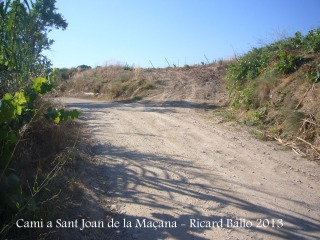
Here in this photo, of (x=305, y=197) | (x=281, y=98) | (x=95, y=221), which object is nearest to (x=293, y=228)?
(x=305, y=197)

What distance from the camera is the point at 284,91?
324 inches

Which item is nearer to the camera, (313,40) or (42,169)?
(42,169)

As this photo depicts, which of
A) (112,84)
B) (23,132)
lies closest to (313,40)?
(23,132)

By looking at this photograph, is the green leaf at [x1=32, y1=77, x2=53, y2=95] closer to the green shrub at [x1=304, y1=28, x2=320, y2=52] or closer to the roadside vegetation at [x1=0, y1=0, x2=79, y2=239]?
the roadside vegetation at [x1=0, y1=0, x2=79, y2=239]

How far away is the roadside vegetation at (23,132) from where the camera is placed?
10.0ft

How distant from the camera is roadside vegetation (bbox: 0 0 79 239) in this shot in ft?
10.0

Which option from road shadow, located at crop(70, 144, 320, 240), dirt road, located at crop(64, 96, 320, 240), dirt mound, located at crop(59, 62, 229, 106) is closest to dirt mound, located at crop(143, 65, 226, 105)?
dirt mound, located at crop(59, 62, 229, 106)

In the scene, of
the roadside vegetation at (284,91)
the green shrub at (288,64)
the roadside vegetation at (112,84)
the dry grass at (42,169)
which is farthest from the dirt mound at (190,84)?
the dry grass at (42,169)

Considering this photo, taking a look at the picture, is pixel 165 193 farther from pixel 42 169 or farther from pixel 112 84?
pixel 112 84

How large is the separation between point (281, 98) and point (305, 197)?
429 cm

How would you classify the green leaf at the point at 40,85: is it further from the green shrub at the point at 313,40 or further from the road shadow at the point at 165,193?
the green shrub at the point at 313,40

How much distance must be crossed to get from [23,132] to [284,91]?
6773 millimetres

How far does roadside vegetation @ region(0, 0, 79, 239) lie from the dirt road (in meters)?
0.84

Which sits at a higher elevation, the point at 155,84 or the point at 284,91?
the point at 155,84
